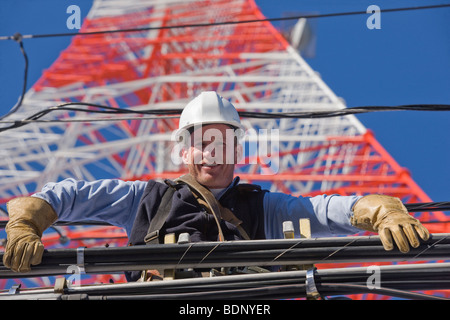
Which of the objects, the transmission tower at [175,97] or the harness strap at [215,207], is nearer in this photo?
the harness strap at [215,207]

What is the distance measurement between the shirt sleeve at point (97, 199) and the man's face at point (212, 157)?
0.41 meters

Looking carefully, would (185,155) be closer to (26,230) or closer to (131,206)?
Result: (131,206)

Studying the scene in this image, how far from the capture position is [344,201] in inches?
202

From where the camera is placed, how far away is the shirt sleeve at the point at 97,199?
5.23 m

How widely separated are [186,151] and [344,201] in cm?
131

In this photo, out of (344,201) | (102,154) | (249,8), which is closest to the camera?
(344,201)

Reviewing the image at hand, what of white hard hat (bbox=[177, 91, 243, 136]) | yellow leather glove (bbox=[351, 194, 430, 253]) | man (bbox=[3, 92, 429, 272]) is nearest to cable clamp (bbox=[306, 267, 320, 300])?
yellow leather glove (bbox=[351, 194, 430, 253])

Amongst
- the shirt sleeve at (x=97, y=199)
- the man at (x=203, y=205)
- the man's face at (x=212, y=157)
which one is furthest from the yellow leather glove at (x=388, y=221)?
the shirt sleeve at (x=97, y=199)

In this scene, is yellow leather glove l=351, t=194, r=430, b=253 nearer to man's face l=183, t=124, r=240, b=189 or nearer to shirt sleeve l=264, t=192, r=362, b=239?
shirt sleeve l=264, t=192, r=362, b=239

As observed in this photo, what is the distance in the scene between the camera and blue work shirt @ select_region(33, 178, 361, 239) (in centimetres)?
519

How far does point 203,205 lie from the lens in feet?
17.2

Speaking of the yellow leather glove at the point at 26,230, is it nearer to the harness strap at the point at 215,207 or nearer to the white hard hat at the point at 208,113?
the harness strap at the point at 215,207
